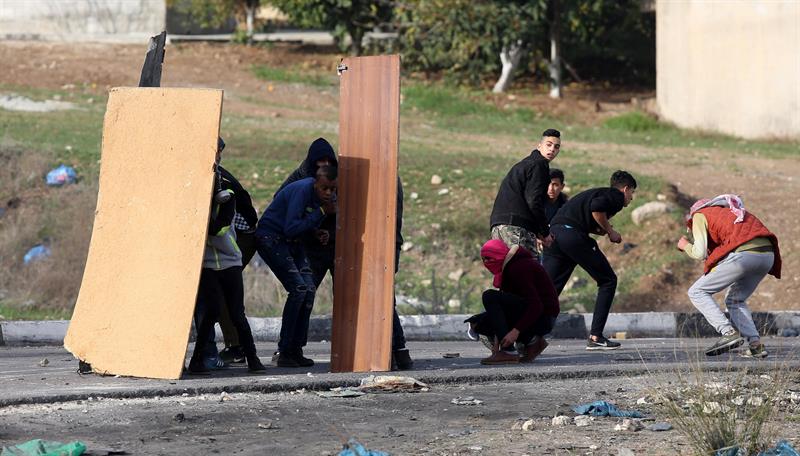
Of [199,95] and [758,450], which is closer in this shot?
[758,450]

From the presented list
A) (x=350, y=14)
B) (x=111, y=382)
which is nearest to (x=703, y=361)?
(x=111, y=382)

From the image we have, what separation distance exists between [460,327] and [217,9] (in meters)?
20.0

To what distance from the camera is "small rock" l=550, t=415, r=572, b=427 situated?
7184mm

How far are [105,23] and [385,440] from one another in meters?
25.6

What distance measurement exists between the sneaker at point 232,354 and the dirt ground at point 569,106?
6416 millimetres

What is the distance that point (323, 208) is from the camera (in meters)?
8.91

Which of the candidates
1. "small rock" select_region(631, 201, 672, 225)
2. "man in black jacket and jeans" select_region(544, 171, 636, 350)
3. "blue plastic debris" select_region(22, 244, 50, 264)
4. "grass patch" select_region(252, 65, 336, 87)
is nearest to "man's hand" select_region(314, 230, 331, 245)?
"man in black jacket and jeans" select_region(544, 171, 636, 350)

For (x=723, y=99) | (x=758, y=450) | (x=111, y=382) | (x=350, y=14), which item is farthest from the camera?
(x=350, y=14)

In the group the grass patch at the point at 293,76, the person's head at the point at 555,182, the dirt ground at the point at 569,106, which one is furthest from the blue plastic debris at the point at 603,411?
the grass patch at the point at 293,76

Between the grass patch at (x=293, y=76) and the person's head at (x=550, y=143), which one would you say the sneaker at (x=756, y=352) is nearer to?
the person's head at (x=550, y=143)

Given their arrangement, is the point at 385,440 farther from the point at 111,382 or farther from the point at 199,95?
the point at 199,95

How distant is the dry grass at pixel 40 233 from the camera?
13992mm

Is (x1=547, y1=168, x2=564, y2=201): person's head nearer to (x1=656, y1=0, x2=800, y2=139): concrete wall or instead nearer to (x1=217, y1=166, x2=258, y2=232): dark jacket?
(x1=217, y1=166, x2=258, y2=232): dark jacket

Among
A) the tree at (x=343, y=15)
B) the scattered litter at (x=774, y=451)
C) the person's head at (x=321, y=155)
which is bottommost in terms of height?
the scattered litter at (x=774, y=451)
